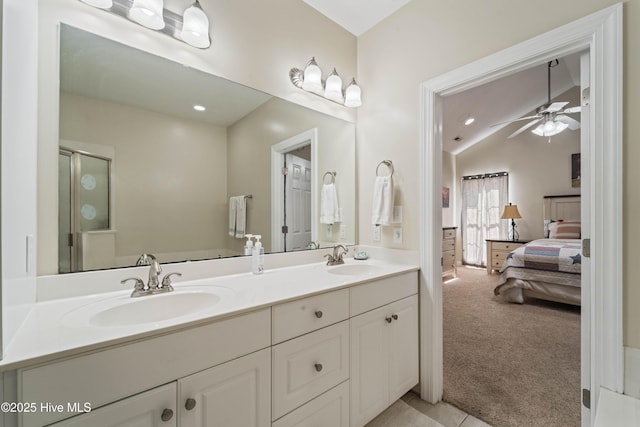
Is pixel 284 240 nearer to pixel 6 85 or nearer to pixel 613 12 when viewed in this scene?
pixel 6 85

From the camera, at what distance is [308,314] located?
1114mm

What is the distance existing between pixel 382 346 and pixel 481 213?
17.6 feet

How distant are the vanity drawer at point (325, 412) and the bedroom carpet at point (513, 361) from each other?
0.84 meters

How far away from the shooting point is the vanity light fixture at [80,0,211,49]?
1142 millimetres

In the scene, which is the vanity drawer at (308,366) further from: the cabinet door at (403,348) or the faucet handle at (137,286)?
the faucet handle at (137,286)

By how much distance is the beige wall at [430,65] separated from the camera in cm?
106

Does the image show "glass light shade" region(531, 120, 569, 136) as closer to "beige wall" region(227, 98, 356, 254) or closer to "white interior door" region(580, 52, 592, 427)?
"white interior door" region(580, 52, 592, 427)

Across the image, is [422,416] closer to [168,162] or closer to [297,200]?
[297,200]

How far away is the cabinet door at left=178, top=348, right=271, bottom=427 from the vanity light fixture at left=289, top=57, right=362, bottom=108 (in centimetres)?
160

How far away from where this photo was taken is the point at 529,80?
12.5 feet

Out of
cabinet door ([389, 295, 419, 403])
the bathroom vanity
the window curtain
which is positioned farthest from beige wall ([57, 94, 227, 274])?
the window curtain

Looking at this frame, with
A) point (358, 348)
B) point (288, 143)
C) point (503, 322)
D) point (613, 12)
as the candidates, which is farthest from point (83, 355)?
point (503, 322)

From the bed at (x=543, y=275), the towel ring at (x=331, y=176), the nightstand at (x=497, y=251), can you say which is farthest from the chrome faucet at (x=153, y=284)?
the nightstand at (x=497, y=251)

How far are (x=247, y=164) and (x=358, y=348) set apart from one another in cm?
119
